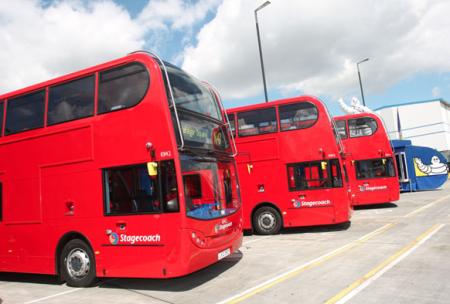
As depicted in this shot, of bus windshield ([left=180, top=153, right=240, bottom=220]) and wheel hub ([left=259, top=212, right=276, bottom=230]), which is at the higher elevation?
bus windshield ([left=180, top=153, right=240, bottom=220])

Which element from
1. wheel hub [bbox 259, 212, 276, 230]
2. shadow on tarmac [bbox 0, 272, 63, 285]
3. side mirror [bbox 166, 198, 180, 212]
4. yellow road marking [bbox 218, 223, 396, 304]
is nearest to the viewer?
yellow road marking [bbox 218, 223, 396, 304]

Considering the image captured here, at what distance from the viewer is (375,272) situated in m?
6.50

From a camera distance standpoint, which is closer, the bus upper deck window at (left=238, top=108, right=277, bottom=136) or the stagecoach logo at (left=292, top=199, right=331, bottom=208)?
the stagecoach logo at (left=292, top=199, right=331, bottom=208)

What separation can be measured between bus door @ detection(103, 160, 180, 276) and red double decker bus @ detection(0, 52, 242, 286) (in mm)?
17

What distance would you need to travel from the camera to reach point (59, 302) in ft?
20.5

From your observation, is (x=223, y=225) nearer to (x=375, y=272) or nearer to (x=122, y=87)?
(x=375, y=272)

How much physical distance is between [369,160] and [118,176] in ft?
44.7

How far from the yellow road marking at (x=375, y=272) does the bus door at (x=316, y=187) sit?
8.42 ft

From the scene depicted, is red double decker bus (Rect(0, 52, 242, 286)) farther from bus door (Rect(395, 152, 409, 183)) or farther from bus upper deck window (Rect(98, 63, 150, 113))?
bus door (Rect(395, 152, 409, 183))

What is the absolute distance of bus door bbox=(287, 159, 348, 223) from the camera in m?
11.2

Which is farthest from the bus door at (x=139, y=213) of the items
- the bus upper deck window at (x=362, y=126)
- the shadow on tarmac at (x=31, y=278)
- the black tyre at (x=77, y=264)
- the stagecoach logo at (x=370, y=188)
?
the bus upper deck window at (x=362, y=126)

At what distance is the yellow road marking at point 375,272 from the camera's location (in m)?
5.35

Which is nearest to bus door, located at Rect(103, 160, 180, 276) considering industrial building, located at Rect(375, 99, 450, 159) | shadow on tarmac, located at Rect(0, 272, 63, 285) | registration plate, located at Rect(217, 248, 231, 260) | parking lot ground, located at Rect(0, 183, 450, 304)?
parking lot ground, located at Rect(0, 183, 450, 304)

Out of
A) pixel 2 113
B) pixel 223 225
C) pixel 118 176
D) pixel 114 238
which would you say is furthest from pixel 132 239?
pixel 2 113
